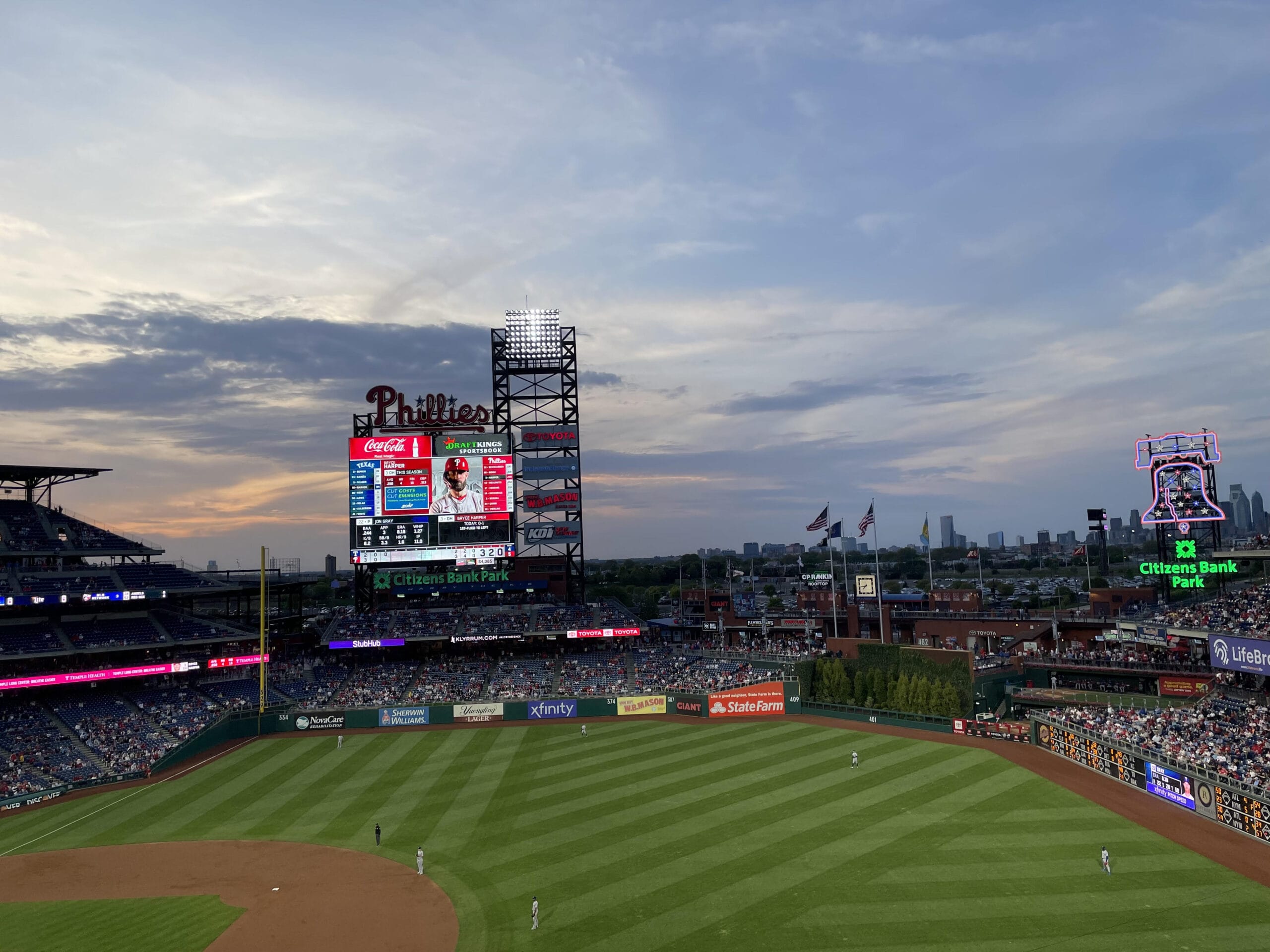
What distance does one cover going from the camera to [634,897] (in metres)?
24.1

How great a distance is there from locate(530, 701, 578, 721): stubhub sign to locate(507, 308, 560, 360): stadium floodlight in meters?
27.8

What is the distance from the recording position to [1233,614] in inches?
1640

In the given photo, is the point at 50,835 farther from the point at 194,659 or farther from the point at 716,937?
the point at 716,937

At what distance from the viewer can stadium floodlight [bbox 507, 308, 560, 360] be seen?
65062 mm

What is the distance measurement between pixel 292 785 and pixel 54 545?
25.5m

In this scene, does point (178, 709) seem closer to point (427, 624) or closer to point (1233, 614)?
point (427, 624)

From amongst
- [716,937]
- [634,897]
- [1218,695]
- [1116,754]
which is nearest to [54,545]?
[634,897]

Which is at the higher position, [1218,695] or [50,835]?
[1218,695]

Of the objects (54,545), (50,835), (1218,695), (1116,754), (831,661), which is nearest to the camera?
(50,835)

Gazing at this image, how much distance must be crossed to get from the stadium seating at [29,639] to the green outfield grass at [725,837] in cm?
1231

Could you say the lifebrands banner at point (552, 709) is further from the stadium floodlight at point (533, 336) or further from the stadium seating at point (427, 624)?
the stadium floodlight at point (533, 336)

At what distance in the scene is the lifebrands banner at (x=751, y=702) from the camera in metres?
51.7

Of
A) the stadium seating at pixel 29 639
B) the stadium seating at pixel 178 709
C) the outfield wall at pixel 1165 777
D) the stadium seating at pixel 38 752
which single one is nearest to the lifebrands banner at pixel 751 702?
the outfield wall at pixel 1165 777

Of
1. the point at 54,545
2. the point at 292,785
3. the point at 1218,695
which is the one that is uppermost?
the point at 54,545
